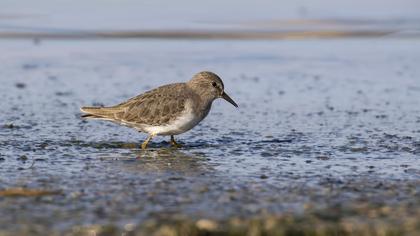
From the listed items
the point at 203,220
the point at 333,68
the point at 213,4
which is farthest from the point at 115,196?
the point at 213,4

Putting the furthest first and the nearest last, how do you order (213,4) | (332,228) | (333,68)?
(213,4)
(333,68)
(332,228)

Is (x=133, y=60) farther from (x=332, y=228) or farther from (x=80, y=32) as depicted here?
(x=332, y=228)

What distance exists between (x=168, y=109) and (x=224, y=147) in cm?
79

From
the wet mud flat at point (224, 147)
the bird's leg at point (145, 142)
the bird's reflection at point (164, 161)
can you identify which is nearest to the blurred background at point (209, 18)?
the wet mud flat at point (224, 147)

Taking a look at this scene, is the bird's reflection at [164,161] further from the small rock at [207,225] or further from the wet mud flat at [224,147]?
the small rock at [207,225]

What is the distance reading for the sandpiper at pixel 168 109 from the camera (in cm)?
1055

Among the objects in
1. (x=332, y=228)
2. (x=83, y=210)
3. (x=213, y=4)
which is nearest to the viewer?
(x=332, y=228)

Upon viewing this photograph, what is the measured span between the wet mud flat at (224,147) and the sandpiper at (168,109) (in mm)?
246

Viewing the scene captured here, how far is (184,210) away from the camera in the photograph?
23.8 feet

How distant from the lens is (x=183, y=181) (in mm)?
8391

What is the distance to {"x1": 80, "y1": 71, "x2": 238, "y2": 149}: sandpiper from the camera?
34.6ft

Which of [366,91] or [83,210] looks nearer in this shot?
[83,210]

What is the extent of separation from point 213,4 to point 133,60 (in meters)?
8.38

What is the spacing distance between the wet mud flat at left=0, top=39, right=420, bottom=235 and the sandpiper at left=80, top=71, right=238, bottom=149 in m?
0.25
